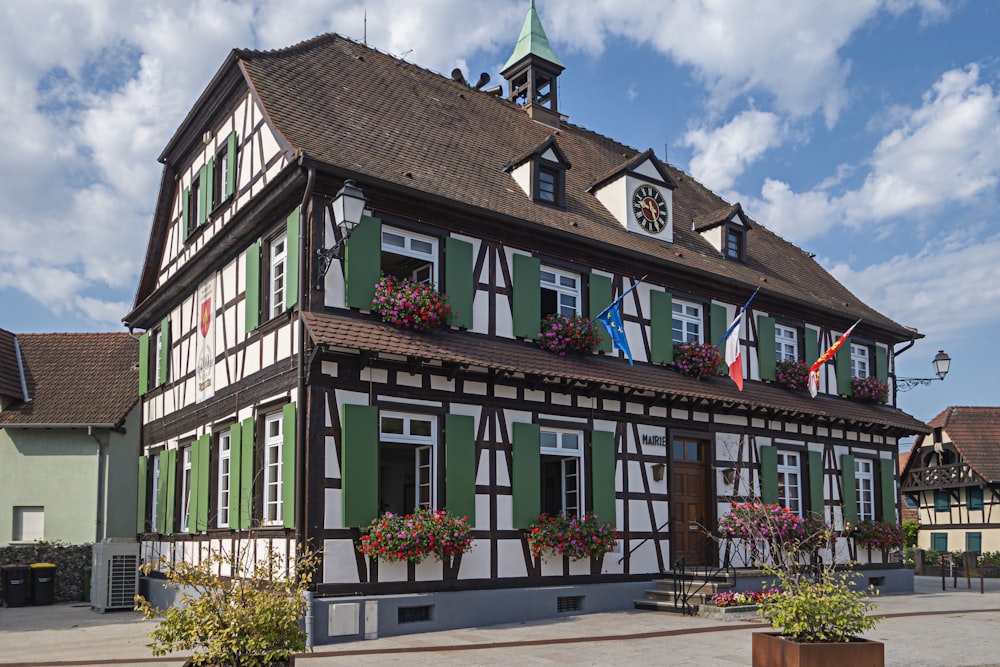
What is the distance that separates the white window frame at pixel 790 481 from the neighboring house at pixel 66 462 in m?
15.1

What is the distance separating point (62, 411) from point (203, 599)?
1971cm

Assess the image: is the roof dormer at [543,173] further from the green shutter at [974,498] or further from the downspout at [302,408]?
the green shutter at [974,498]

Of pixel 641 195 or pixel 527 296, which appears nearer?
A: pixel 527 296

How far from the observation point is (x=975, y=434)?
38.5 m

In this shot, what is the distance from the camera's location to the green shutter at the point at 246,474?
49.8ft

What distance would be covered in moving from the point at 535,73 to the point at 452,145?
7082 millimetres

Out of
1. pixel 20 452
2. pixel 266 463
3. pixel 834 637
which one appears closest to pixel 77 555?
pixel 20 452

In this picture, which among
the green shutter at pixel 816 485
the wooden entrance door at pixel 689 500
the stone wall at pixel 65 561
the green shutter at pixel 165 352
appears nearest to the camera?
the wooden entrance door at pixel 689 500

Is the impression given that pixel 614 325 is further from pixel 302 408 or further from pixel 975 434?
pixel 975 434

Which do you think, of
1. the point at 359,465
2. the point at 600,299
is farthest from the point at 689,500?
the point at 359,465

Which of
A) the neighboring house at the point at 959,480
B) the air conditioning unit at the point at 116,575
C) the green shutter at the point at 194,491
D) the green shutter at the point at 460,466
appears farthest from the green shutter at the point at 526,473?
Answer: the neighboring house at the point at 959,480

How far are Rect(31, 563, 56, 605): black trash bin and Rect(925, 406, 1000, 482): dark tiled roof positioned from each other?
30841mm

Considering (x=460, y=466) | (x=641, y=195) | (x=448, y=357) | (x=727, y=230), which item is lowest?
(x=460, y=466)

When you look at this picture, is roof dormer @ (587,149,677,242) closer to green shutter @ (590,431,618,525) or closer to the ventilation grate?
green shutter @ (590,431,618,525)
